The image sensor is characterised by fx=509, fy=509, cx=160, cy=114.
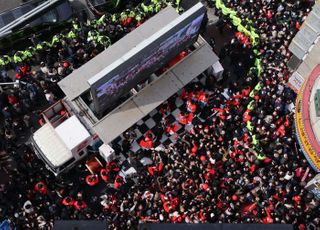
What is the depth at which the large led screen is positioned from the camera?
23.4 m

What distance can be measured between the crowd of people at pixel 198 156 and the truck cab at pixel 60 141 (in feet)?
2.50

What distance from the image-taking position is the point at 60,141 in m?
25.4

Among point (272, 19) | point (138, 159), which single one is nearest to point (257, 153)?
point (138, 159)

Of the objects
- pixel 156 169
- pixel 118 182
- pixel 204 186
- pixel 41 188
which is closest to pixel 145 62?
pixel 156 169

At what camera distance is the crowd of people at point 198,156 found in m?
24.1

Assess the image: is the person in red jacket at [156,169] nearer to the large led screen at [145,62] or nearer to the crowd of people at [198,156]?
the crowd of people at [198,156]

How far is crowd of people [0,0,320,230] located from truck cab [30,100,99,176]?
30.0 inches

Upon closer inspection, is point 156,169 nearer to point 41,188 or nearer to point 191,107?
point 191,107

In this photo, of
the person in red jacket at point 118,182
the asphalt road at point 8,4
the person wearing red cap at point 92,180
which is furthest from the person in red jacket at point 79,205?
the asphalt road at point 8,4

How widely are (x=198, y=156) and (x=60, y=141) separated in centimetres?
694

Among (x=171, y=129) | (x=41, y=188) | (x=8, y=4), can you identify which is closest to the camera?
(x=41, y=188)

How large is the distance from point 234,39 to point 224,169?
8.16 metres

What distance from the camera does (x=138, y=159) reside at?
26375 millimetres

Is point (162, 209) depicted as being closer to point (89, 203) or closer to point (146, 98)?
point (89, 203)
